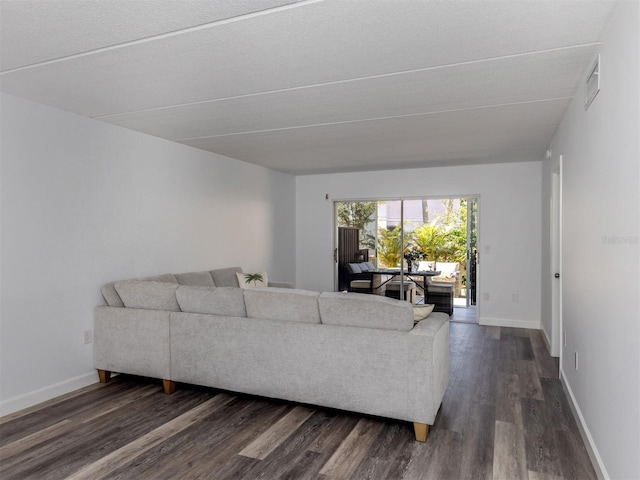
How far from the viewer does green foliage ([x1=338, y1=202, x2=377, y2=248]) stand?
727 centimetres

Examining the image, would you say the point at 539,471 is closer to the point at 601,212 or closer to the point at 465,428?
the point at 465,428

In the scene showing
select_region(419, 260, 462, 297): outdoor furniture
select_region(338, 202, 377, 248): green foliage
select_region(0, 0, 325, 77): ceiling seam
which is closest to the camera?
select_region(0, 0, 325, 77): ceiling seam

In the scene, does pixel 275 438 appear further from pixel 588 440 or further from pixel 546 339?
pixel 546 339

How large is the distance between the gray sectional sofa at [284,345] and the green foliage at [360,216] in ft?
13.7

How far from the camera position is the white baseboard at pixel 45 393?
3.17 meters

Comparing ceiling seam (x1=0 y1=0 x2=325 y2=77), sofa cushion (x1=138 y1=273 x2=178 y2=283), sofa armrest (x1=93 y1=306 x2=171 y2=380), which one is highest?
ceiling seam (x1=0 y1=0 x2=325 y2=77)

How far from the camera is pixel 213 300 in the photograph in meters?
3.45

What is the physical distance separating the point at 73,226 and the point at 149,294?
2.82ft

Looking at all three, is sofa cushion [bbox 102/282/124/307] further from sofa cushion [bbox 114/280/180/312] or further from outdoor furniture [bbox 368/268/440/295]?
outdoor furniture [bbox 368/268/440/295]

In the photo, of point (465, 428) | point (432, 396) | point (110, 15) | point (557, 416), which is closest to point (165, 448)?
point (432, 396)

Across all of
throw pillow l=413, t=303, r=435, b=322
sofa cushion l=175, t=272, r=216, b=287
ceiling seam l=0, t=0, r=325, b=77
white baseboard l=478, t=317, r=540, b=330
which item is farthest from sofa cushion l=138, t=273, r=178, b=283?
white baseboard l=478, t=317, r=540, b=330

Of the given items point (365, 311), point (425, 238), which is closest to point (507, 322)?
point (425, 238)

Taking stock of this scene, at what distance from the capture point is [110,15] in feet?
6.66

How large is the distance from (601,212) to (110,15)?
262 centimetres
